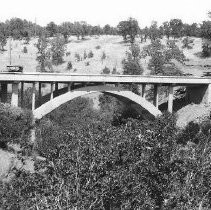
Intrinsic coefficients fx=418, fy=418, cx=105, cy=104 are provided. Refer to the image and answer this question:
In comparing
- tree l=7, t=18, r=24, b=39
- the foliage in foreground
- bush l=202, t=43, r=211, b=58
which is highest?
tree l=7, t=18, r=24, b=39

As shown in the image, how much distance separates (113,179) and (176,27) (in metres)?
128

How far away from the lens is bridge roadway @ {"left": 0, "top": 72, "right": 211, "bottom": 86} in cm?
4647

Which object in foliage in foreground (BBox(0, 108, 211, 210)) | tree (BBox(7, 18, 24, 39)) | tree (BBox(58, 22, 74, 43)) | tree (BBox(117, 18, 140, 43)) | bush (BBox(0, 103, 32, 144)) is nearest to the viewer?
foliage in foreground (BBox(0, 108, 211, 210))

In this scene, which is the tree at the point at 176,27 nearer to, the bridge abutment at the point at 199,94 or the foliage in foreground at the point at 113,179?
the bridge abutment at the point at 199,94

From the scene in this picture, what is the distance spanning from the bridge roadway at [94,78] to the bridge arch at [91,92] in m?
1.20

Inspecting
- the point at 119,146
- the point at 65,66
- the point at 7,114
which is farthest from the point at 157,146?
the point at 65,66

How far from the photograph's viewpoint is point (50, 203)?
19031mm

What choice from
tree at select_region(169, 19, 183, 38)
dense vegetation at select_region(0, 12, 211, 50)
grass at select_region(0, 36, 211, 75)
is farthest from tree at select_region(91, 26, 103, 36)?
tree at select_region(169, 19, 183, 38)

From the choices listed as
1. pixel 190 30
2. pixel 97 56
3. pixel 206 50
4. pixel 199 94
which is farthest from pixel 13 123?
pixel 190 30

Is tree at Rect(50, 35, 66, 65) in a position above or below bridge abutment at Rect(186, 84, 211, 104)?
above

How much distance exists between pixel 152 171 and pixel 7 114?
26.3 m

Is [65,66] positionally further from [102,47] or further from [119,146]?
[119,146]

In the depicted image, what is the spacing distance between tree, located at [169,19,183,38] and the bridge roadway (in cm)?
8429

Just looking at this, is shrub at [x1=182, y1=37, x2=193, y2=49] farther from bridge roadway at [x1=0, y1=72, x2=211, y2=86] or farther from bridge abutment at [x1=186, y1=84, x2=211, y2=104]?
bridge roadway at [x1=0, y1=72, x2=211, y2=86]
